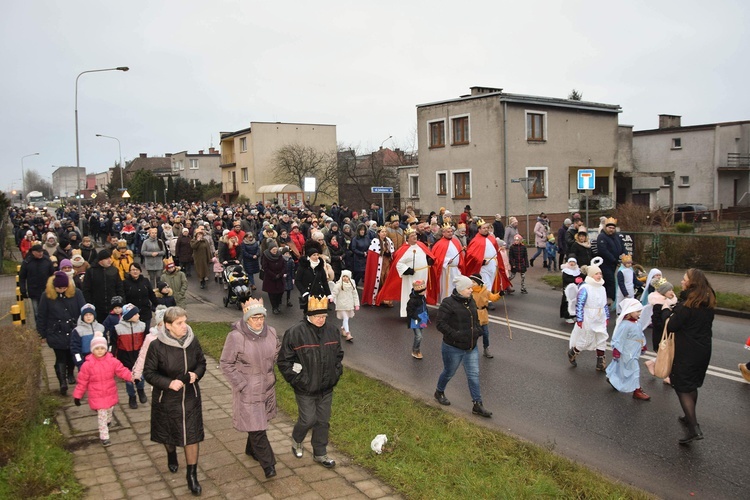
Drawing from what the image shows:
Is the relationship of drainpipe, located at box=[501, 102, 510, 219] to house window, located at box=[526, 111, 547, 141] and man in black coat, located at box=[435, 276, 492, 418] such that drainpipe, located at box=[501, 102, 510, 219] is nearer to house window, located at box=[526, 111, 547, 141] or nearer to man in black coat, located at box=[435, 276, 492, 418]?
house window, located at box=[526, 111, 547, 141]

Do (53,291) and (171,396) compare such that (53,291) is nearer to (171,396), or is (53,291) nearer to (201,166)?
(171,396)

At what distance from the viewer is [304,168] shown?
56688mm

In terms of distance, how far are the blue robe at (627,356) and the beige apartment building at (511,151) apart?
23075 millimetres

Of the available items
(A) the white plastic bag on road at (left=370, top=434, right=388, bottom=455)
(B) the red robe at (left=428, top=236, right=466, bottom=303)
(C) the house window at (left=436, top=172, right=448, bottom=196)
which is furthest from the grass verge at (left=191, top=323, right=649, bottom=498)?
(C) the house window at (left=436, top=172, right=448, bottom=196)

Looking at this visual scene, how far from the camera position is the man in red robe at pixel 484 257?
46.6 feet

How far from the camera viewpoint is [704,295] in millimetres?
6969

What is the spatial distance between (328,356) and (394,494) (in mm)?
1349

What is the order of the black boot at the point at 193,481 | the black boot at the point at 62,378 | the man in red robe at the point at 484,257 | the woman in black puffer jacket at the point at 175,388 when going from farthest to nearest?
1. the man in red robe at the point at 484,257
2. the black boot at the point at 62,378
3. the woman in black puffer jacket at the point at 175,388
4. the black boot at the point at 193,481

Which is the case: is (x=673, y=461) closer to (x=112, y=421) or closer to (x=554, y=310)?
(x=112, y=421)

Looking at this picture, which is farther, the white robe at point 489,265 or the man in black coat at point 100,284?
the white robe at point 489,265

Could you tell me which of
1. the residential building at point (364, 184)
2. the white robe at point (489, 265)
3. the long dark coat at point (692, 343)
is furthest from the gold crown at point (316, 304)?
the residential building at point (364, 184)

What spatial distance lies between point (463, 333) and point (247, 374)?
287 cm

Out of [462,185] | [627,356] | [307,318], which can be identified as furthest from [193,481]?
[462,185]

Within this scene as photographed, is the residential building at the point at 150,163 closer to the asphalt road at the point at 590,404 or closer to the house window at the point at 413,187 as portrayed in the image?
the house window at the point at 413,187
